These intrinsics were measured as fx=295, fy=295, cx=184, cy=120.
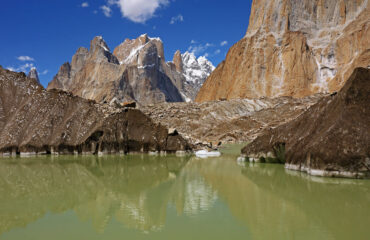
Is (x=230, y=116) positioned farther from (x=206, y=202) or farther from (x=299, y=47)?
(x=206, y=202)

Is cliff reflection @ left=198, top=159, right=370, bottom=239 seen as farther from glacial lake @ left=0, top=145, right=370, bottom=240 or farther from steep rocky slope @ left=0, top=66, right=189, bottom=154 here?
steep rocky slope @ left=0, top=66, right=189, bottom=154

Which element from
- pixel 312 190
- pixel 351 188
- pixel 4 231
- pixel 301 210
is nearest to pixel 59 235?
pixel 4 231

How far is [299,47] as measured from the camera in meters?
87.6

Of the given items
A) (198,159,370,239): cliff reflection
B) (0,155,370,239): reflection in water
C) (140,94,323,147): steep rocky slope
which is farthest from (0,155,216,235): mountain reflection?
(140,94,323,147): steep rocky slope

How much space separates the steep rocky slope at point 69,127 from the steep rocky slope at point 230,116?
20.8 metres

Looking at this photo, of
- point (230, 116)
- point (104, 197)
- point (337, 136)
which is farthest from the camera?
point (230, 116)

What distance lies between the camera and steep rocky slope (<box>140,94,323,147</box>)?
63.6m

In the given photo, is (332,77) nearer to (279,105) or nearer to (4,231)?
(279,105)

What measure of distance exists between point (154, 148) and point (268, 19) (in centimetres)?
6993

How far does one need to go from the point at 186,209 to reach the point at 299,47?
8780cm

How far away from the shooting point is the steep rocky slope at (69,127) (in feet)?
130

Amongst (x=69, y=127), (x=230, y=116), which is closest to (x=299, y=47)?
(x=230, y=116)

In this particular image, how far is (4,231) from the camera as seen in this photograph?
8.34 m

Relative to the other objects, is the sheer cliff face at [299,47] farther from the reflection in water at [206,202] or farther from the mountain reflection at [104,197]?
the mountain reflection at [104,197]
